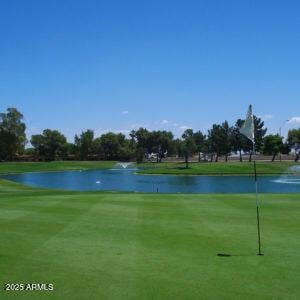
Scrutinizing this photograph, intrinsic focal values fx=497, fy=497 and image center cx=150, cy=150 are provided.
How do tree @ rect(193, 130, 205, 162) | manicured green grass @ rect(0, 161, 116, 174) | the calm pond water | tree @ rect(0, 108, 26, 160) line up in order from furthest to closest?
tree @ rect(193, 130, 205, 162)
tree @ rect(0, 108, 26, 160)
manicured green grass @ rect(0, 161, 116, 174)
the calm pond water

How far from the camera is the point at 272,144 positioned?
474ft

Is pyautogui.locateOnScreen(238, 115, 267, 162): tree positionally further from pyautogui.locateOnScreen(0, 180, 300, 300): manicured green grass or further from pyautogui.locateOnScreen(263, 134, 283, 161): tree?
pyautogui.locateOnScreen(0, 180, 300, 300): manicured green grass

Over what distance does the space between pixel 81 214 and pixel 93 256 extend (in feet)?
21.4

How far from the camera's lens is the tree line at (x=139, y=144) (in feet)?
513

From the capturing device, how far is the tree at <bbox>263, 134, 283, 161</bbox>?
5689 inches

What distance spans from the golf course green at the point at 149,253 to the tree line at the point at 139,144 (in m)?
130

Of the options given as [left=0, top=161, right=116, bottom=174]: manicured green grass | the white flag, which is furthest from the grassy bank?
the white flag

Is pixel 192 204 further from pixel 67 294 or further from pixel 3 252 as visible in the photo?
pixel 67 294

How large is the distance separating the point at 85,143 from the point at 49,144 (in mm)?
14545

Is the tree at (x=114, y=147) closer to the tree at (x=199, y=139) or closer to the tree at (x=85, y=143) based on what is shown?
the tree at (x=85, y=143)

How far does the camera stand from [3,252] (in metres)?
10.7

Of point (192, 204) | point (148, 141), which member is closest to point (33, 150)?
point (148, 141)

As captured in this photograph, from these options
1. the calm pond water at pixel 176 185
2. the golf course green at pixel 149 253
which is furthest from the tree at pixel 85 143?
the golf course green at pixel 149 253

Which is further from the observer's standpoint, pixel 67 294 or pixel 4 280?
pixel 4 280
